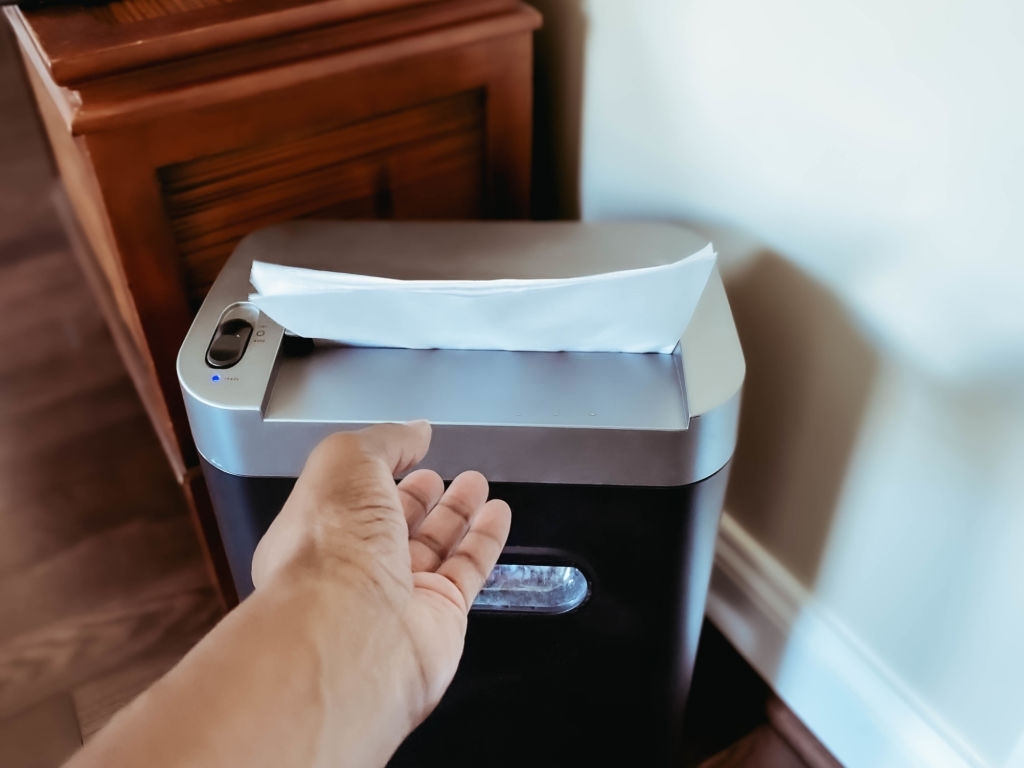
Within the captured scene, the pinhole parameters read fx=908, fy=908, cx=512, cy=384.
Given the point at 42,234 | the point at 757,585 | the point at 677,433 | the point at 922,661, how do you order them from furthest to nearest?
the point at 42,234, the point at 757,585, the point at 922,661, the point at 677,433

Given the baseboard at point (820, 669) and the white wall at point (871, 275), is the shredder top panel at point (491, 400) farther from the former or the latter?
the baseboard at point (820, 669)

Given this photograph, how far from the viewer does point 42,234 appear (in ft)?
4.83

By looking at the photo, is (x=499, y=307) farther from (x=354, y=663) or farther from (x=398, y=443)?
(x=354, y=663)

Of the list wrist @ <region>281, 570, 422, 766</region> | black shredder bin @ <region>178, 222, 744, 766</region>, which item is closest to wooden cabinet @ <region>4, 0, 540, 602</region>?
black shredder bin @ <region>178, 222, 744, 766</region>

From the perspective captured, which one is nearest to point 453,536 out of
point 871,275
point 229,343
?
point 229,343

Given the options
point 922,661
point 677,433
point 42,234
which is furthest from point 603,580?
point 42,234

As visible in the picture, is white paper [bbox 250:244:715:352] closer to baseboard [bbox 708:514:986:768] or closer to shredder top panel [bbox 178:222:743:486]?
shredder top panel [bbox 178:222:743:486]

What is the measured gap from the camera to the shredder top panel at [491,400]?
54 centimetres

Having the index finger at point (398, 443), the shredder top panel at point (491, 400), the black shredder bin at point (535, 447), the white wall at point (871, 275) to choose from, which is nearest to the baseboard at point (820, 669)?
the white wall at point (871, 275)

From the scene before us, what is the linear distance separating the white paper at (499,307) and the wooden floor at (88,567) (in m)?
0.44

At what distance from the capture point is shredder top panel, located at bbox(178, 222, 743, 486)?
0.54 metres

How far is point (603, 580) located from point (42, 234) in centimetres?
125

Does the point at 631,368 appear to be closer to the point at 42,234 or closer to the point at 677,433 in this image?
the point at 677,433

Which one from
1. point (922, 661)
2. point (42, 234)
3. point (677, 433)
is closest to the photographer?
point (677, 433)
